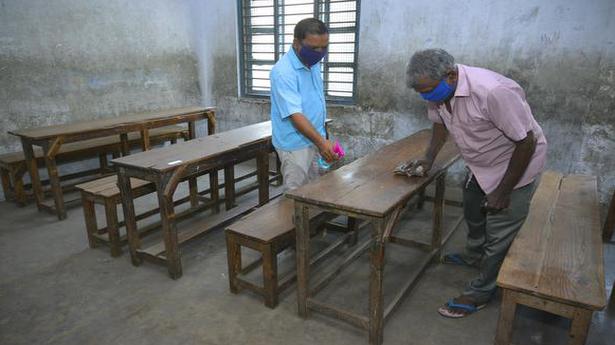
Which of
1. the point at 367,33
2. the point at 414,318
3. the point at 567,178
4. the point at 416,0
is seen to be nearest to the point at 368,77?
the point at 367,33

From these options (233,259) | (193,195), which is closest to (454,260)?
(233,259)

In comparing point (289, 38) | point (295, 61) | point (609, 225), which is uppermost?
point (289, 38)

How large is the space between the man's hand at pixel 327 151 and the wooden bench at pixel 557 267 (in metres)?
1.21

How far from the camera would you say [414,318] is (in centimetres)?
250

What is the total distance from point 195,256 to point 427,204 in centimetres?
251

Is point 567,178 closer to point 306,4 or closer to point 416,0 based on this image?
point 416,0

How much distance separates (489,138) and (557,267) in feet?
2.34

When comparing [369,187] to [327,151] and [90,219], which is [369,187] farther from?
[90,219]

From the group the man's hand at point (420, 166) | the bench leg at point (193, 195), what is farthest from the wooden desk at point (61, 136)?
the man's hand at point (420, 166)

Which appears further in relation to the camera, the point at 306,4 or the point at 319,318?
the point at 306,4

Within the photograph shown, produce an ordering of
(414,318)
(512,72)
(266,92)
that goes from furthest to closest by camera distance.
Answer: (266,92) < (512,72) < (414,318)

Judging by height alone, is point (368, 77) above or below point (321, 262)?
above

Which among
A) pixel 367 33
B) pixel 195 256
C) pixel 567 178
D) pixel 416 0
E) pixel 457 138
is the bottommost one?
pixel 195 256

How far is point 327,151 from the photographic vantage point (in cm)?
272
